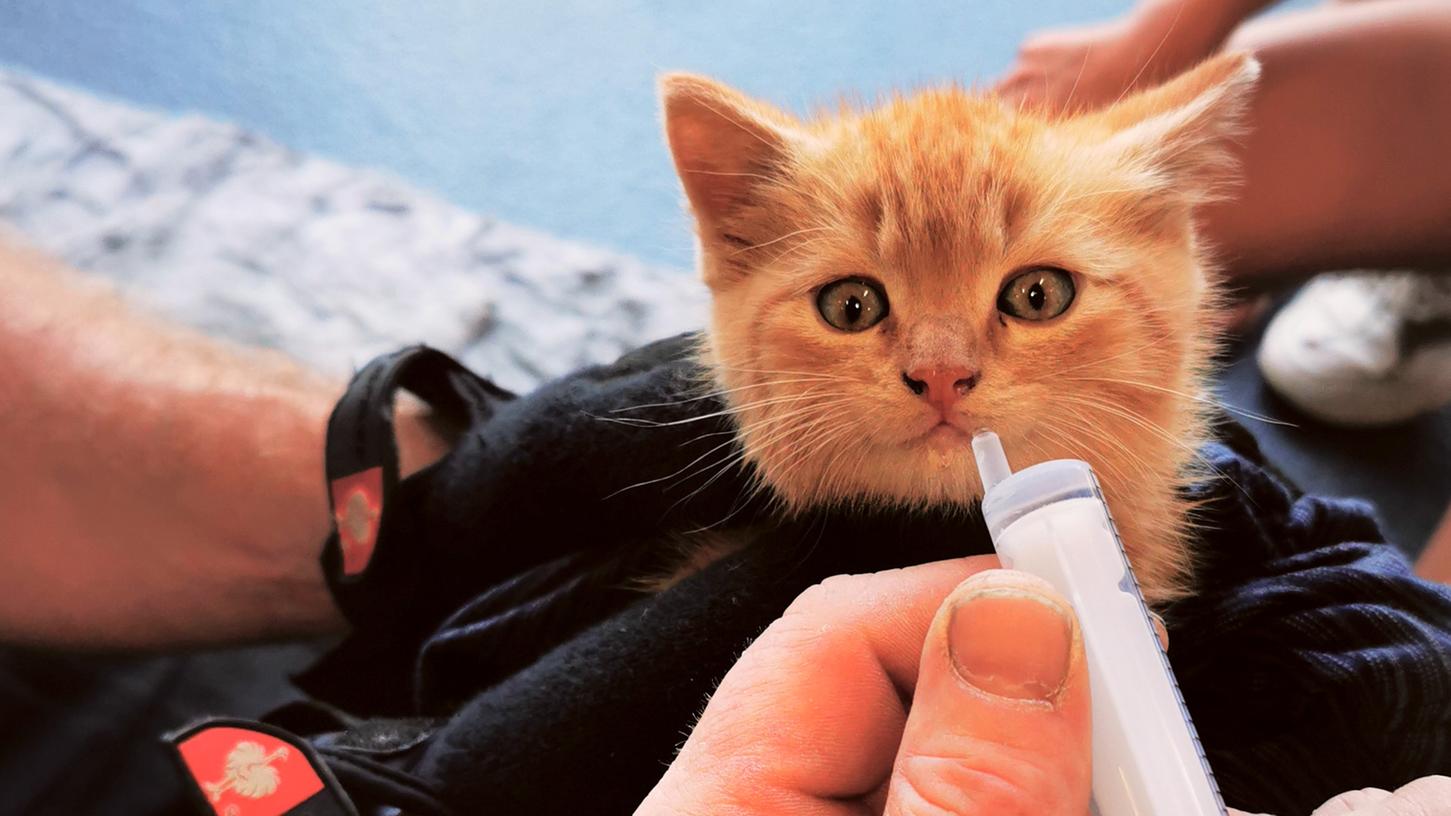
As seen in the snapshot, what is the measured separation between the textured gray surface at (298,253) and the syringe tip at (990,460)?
3.62 ft

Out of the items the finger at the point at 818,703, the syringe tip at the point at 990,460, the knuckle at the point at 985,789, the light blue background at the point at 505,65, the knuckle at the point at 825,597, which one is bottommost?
the knuckle at the point at 985,789

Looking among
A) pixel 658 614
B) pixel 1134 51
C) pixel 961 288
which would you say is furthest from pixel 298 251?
pixel 1134 51

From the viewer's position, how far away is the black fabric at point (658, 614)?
90cm

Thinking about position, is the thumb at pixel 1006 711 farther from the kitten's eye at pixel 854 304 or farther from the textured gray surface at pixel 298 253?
the textured gray surface at pixel 298 253

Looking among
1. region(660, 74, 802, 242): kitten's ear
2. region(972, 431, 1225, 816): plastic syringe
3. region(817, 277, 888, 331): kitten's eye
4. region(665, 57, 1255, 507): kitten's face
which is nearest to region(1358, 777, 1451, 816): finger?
region(972, 431, 1225, 816): plastic syringe

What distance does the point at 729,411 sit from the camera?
103 cm

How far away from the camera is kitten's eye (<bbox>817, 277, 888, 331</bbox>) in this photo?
0.90 metres

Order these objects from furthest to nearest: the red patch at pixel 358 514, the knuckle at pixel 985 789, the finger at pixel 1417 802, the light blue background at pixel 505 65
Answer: the light blue background at pixel 505 65
the red patch at pixel 358 514
the finger at pixel 1417 802
the knuckle at pixel 985 789

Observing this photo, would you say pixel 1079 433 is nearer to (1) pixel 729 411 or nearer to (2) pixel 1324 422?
(1) pixel 729 411

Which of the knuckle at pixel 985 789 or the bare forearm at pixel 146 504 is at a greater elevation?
the bare forearm at pixel 146 504

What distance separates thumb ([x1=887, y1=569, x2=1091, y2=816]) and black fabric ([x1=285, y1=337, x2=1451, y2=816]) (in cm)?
28

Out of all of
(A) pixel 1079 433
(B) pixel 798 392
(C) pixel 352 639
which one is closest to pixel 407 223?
(C) pixel 352 639

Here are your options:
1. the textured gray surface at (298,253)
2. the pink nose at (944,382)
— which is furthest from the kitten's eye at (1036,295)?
the textured gray surface at (298,253)

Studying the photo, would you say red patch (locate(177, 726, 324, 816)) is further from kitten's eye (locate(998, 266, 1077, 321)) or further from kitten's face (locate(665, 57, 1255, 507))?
kitten's eye (locate(998, 266, 1077, 321))
